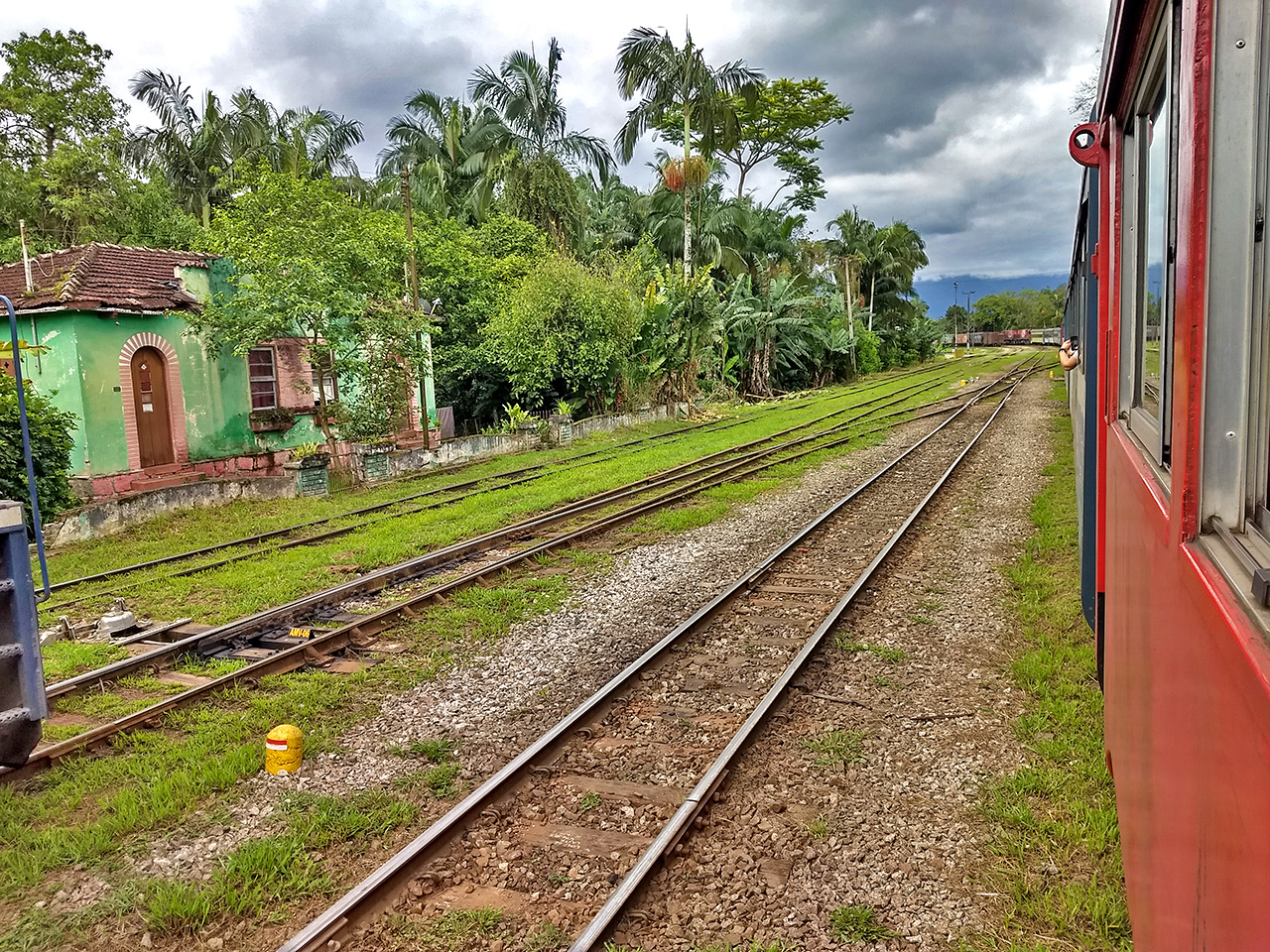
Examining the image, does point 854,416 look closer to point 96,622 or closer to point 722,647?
point 722,647

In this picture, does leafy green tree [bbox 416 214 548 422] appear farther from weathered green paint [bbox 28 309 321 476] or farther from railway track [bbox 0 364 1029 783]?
railway track [bbox 0 364 1029 783]

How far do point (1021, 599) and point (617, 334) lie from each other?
17.0m

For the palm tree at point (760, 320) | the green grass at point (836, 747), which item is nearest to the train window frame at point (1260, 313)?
the green grass at point (836, 747)

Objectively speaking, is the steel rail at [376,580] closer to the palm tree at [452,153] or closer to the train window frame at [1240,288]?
the train window frame at [1240,288]

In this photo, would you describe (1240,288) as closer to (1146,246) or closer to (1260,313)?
(1260,313)

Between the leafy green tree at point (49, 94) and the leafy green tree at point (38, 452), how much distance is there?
19.4m

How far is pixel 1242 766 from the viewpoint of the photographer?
3.99 ft

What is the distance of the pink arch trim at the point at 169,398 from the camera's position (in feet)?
48.4

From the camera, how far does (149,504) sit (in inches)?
491

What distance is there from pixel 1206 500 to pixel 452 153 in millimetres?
36405

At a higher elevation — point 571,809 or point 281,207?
point 281,207

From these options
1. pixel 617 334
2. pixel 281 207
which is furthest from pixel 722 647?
pixel 617 334

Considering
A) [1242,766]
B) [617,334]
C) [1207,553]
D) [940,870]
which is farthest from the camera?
[617,334]

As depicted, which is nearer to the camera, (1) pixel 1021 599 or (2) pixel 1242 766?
(2) pixel 1242 766
